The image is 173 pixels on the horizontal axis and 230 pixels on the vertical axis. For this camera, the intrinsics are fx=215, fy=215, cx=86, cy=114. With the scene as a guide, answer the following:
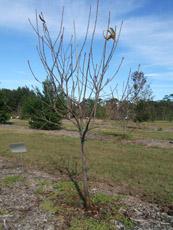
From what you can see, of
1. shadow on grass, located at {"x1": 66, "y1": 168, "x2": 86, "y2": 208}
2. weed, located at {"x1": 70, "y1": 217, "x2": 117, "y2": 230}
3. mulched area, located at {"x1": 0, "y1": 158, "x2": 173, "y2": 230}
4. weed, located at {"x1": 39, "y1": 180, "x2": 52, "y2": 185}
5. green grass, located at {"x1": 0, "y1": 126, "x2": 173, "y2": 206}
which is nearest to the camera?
weed, located at {"x1": 70, "y1": 217, "x2": 117, "y2": 230}

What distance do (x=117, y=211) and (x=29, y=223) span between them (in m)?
1.48

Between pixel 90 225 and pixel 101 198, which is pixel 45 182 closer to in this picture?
pixel 101 198

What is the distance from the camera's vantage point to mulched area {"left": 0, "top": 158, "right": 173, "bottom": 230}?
10.7 ft

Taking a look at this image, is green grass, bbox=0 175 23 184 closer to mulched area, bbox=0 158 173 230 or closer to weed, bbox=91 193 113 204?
mulched area, bbox=0 158 173 230

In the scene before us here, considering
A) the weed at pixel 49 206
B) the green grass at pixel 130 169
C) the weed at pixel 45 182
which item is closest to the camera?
the weed at pixel 49 206

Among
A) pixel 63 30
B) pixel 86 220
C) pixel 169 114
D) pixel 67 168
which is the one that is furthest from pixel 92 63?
pixel 169 114

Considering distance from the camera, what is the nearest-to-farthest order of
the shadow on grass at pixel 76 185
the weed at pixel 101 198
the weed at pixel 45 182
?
the weed at pixel 101 198, the shadow on grass at pixel 76 185, the weed at pixel 45 182

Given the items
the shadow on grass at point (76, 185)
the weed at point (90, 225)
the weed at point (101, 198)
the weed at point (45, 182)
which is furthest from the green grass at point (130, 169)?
→ the weed at point (90, 225)

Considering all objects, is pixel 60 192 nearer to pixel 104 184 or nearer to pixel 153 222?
pixel 104 184

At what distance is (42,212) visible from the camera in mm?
3670

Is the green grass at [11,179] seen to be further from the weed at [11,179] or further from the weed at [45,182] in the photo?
the weed at [45,182]

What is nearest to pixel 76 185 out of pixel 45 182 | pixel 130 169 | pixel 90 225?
pixel 45 182

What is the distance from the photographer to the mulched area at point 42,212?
3.27 m

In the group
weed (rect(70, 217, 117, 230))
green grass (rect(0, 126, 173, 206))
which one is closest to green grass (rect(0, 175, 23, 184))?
green grass (rect(0, 126, 173, 206))
